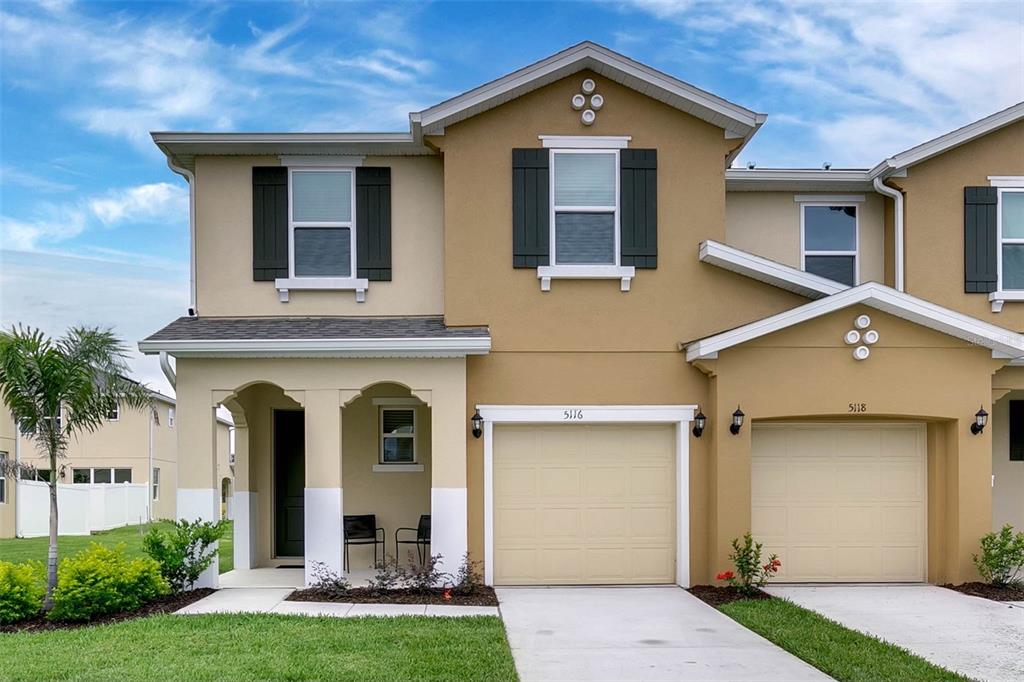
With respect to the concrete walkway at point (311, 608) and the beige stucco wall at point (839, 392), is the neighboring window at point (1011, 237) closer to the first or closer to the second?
the beige stucco wall at point (839, 392)

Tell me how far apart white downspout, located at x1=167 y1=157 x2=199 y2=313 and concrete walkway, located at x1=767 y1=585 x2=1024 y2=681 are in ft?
28.3

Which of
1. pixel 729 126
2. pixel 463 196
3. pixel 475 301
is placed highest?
pixel 729 126

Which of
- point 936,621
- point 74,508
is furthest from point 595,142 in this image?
point 74,508

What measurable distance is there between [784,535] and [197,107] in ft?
36.4

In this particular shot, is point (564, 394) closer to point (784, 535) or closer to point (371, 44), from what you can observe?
point (784, 535)

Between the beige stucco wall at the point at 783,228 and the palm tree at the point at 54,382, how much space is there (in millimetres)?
8756

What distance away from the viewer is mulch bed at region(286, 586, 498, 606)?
33.0 feet

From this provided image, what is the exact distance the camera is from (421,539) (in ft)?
40.4

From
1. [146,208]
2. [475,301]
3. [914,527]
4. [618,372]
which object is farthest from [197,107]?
[914,527]

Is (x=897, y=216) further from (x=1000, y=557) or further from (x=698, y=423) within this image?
(x=1000, y=557)

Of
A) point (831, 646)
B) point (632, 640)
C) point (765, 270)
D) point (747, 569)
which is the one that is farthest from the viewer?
point (765, 270)

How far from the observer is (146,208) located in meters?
15.9

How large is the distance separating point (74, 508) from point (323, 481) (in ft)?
57.7

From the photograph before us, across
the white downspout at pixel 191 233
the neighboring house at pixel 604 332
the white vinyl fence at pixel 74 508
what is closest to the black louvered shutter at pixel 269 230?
the neighboring house at pixel 604 332
